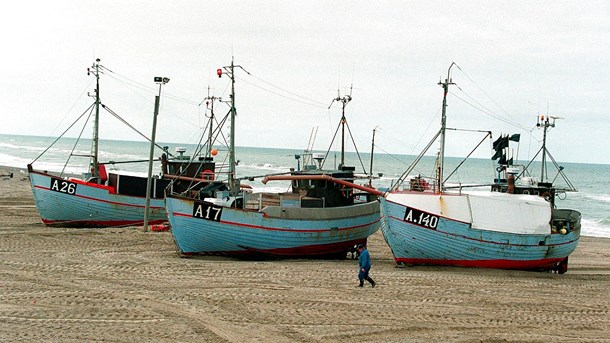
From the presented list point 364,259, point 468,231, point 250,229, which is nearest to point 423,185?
point 468,231

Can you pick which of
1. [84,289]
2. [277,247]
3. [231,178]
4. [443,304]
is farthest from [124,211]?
[443,304]

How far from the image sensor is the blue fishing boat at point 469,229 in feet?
72.7

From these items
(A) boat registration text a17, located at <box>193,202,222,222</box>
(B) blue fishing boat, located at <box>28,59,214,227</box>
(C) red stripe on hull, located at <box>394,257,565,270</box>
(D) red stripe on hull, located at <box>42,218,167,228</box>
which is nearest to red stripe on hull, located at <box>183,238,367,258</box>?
(A) boat registration text a17, located at <box>193,202,222,222</box>

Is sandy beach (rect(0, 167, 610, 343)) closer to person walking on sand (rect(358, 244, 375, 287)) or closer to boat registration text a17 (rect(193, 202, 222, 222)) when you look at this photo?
person walking on sand (rect(358, 244, 375, 287))

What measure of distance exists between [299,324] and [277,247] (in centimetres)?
904

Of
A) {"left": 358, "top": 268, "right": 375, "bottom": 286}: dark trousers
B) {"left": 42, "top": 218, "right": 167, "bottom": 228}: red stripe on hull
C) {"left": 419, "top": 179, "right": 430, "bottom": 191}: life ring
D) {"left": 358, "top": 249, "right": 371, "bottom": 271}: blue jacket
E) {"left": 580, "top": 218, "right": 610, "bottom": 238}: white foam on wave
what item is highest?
{"left": 419, "top": 179, "right": 430, "bottom": 191}: life ring

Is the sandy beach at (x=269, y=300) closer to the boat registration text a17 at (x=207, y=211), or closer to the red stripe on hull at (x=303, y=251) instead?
the red stripe on hull at (x=303, y=251)

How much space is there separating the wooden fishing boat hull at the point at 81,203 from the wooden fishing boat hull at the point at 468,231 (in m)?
13.5

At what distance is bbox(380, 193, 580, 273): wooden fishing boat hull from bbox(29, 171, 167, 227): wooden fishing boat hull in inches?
531

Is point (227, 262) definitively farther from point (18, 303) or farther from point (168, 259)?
point (18, 303)

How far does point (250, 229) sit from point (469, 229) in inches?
270

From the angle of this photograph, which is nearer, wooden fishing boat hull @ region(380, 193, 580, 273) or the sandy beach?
the sandy beach

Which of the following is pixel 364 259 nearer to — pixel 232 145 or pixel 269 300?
pixel 269 300

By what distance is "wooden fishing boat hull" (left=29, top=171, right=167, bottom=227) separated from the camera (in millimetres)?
31016
